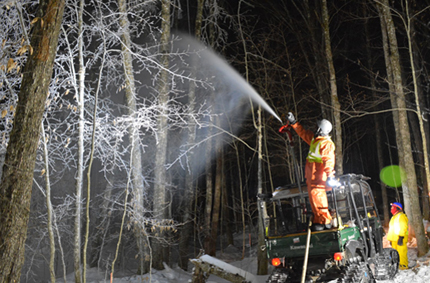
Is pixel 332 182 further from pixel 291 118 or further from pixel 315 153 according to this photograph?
pixel 291 118

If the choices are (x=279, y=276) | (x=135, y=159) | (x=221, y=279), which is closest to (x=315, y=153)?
(x=279, y=276)

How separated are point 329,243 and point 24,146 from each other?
5.21m

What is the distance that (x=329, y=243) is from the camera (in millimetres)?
6043

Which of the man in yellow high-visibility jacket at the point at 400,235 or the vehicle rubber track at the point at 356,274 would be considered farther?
the man in yellow high-visibility jacket at the point at 400,235

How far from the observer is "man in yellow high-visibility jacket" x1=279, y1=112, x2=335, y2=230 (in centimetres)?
628

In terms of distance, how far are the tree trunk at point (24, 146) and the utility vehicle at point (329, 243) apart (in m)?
4.17

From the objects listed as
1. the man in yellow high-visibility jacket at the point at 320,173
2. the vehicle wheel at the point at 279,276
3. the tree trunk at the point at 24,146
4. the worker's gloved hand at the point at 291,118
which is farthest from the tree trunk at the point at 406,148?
the tree trunk at the point at 24,146

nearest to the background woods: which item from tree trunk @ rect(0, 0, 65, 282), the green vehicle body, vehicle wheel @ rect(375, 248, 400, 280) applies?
tree trunk @ rect(0, 0, 65, 282)

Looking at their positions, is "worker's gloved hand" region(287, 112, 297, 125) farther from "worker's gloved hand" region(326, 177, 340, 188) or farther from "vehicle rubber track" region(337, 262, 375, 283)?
"vehicle rubber track" region(337, 262, 375, 283)

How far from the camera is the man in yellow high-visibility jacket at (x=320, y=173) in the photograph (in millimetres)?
6281

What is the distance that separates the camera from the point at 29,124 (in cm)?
521

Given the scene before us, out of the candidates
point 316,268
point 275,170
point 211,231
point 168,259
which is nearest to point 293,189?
point 316,268

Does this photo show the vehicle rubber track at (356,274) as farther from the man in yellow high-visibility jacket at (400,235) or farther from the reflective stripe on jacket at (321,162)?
the man in yellow high-visibility jacket at (400,235)

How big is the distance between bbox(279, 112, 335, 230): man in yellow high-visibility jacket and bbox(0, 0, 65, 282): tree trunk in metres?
4.40
